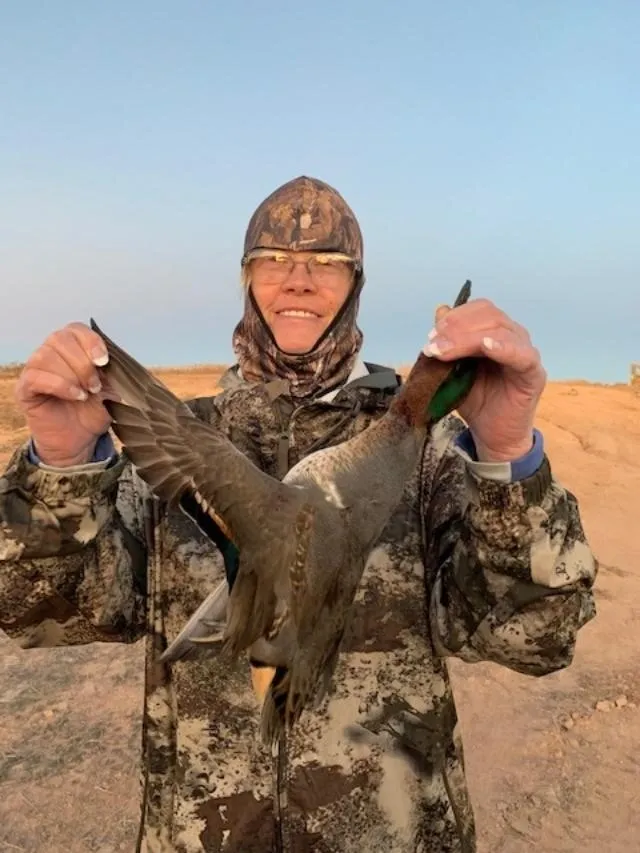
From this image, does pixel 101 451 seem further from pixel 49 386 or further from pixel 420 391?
pixel 420 391

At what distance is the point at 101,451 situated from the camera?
10.4ft

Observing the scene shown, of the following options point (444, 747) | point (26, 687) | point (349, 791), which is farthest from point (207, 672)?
point (26, 687)

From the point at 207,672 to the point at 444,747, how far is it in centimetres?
109

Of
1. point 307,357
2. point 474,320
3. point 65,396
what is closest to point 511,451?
point 474,320

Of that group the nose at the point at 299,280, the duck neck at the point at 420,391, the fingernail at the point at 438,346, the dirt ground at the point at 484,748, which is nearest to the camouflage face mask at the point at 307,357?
the nose at the point at 299,280

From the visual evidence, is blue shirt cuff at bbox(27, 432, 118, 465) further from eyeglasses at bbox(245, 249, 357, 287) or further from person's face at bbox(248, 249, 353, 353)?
eyeglasses at bbox(245, 249, 357, 287)

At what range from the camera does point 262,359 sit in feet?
13.5

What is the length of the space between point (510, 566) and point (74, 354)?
178 centimetres

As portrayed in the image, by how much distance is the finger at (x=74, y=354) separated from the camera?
277 cm

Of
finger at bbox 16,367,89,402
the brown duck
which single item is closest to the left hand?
the brown duck

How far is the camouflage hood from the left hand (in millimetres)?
1054

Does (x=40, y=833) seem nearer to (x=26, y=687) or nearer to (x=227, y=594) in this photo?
(x=26, y=687)

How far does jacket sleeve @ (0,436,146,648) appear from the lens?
3.08 m

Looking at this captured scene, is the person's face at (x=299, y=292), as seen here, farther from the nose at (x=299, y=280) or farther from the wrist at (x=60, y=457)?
the wrist at (x=60, y=457)
